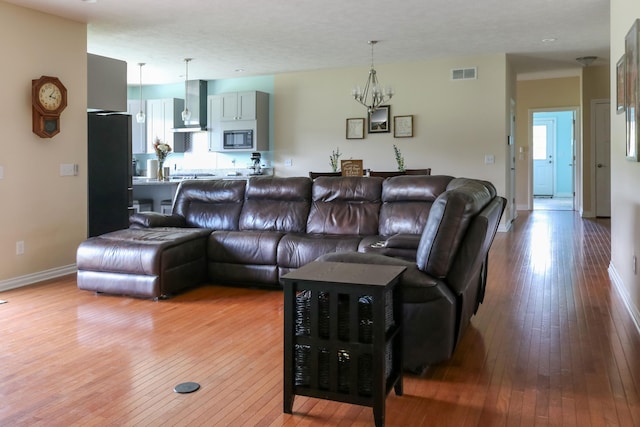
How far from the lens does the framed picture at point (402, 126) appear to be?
8727 millimetres

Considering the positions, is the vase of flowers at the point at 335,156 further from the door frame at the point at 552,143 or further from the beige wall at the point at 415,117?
the door frame at the point at 552,143

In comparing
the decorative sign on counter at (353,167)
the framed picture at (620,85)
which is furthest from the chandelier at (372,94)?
the framed picture at (620,85)

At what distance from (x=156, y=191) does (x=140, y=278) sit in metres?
3.65

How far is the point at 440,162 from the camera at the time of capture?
28.3 ft

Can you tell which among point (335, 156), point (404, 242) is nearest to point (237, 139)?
point (335, 156)

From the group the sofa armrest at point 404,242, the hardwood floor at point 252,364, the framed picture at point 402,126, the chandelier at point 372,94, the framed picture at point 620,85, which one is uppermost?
the chandelier at point 372,94

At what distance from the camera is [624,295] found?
4223 mm

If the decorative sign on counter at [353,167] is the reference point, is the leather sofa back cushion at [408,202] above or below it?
below

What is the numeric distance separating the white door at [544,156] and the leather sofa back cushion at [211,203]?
11721 mm

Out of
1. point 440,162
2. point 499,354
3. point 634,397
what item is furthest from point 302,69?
point 634,397

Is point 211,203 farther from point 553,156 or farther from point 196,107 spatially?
point 553,156

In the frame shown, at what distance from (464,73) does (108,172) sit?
5203 mm

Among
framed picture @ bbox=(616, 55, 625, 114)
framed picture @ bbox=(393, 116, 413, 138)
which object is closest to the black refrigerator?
framed picture @ bbox=(393, 116, 413, 138)

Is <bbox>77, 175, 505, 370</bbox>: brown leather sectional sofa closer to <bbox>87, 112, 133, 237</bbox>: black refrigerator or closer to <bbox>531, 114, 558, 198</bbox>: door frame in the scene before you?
<bbox>87, 112, 133, 237</bbox>: black refrigerator
